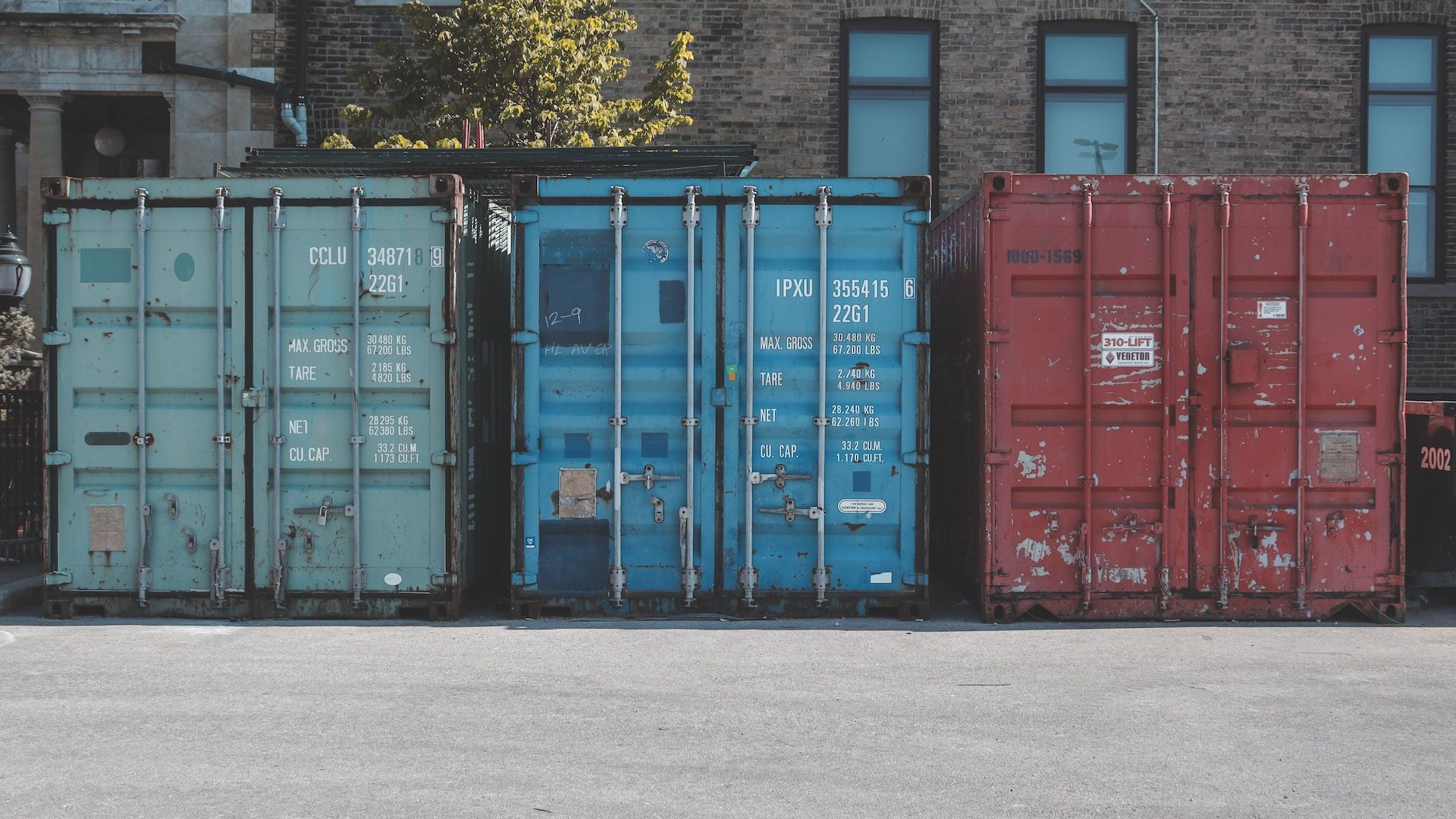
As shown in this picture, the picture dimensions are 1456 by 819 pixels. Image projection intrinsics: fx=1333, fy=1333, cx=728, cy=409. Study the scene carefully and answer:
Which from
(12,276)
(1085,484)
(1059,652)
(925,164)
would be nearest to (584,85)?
(925,164)

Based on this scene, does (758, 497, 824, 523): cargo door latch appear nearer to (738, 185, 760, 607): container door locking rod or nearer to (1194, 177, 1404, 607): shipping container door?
(738, 185, 760, 607): container door locking rod

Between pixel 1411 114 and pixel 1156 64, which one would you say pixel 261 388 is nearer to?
pixel 1156 64

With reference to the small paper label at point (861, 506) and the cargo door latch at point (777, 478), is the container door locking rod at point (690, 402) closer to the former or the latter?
the cargo door latch at point (777, 478)

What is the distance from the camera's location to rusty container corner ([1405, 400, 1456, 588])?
371 inches

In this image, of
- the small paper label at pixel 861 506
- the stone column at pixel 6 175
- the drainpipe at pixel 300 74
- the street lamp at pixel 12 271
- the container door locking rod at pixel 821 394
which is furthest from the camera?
the stone column at pixel 6 175

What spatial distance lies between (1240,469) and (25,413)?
9690 millimetres

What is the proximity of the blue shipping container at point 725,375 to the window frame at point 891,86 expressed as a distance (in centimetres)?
666

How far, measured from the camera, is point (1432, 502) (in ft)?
31.1

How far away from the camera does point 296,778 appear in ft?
16.8

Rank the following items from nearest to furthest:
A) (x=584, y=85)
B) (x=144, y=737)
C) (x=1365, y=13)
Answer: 1. (x=144, y=737)
2. (x=584, y=85)
3. (x=1365, y=13)

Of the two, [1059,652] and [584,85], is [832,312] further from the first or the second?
[584,85]

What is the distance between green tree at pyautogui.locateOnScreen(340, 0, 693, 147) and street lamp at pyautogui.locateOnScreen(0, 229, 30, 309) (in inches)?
115

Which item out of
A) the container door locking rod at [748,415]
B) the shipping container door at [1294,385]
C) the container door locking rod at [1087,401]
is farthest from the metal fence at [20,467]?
the shipping container door at [1294,385]

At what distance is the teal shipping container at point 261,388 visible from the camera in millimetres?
8758
